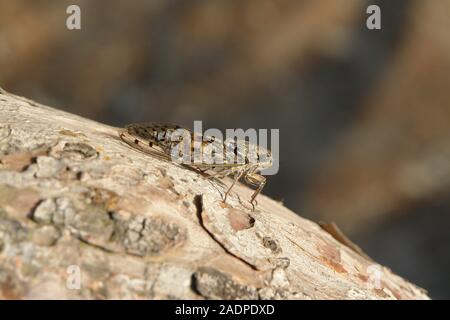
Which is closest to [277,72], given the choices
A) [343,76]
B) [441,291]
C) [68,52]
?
[343,76]

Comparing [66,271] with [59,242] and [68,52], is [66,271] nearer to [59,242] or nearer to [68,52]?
[59,242]

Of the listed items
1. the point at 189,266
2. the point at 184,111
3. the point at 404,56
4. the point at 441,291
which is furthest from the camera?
the point at 184,111

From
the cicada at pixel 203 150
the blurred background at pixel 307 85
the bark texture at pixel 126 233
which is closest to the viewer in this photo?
the bark texture at pixel 126 233

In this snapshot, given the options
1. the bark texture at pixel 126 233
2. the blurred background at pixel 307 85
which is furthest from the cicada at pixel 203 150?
the blurred background at pixel 307 85

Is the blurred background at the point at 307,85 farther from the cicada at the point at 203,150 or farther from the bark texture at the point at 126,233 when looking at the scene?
the bark texture at the point at 126,233

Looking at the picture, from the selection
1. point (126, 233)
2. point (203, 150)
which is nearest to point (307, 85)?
point (203, 150)

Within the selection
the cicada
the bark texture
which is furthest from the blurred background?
the bark texture

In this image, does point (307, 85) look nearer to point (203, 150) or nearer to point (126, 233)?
point (203, 150)
